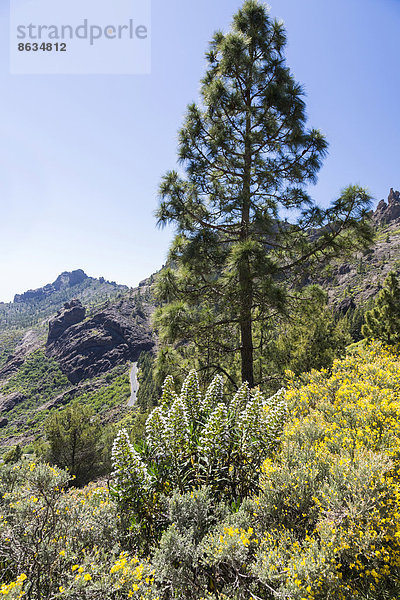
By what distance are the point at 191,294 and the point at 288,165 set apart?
4.22m

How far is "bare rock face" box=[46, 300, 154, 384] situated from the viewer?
12706cm

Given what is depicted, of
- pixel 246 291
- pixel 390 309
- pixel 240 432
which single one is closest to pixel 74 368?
pixel 390 309

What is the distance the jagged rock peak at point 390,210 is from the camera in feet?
504

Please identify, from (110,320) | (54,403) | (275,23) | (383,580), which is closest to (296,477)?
(383,580)

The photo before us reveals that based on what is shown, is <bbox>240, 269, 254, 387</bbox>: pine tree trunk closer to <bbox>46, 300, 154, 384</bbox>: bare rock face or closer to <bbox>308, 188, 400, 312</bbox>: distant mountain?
<bbox>308, 188, 400, 312</bbox>: distant mountain

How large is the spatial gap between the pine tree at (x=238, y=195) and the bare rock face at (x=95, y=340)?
4831 inches

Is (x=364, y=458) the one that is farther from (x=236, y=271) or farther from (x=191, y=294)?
(x=191, y=294)

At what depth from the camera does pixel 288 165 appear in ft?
22.9

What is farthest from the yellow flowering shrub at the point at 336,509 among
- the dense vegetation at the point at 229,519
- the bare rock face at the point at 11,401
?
the bare rock face at the point at 11,401

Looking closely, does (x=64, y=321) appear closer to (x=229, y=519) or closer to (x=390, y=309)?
(x=390, y=309)

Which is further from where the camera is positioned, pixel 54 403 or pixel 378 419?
pixel 54 403

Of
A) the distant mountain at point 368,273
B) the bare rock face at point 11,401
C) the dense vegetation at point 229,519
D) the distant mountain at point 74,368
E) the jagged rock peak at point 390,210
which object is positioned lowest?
the bare rock face at point 11,401

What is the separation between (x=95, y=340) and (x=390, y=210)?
7067 inches

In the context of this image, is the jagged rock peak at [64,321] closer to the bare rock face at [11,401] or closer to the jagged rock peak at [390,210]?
the bare rock face at [11,401]
